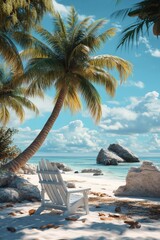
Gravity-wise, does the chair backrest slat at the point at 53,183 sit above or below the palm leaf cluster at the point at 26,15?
below

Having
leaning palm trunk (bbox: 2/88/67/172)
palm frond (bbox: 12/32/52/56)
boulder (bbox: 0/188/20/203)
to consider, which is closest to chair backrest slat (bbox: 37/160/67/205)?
boulder (bbox: 0/188/20/203)

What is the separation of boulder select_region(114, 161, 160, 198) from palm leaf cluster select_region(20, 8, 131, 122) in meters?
6.52

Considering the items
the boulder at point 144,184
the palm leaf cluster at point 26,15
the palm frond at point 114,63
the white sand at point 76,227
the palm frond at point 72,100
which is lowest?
the white sand at point 76,227

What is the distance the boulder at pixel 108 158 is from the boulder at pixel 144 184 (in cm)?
3927

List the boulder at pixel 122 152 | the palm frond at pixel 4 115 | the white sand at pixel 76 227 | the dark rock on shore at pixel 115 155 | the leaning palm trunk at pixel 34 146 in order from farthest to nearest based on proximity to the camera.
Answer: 1. the boulder at pixel 122 152
2. the dark rock on shore at pixel 115 155
3. the palm frond at pixel 4 115
4. the leaning palm trunk at pixel 34 146
5. the white sand at pixel 76 227

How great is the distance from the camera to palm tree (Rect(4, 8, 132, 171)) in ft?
52.4

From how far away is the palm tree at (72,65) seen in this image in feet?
52.4

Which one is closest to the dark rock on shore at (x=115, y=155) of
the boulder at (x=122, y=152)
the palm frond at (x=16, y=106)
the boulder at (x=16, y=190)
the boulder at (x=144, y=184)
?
the boulder at (x=122, y=152)

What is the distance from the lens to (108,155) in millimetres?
52656

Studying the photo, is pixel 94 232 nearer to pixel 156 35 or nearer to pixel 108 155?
pixel 156 35

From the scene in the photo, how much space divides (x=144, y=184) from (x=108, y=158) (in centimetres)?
4134

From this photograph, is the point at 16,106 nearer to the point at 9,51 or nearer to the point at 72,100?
the point at 72,100

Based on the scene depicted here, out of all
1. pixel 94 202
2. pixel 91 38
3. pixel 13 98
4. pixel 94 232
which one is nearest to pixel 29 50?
pixel 91 38

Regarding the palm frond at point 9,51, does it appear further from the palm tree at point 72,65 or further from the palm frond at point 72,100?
the palm frond at point 72,100
